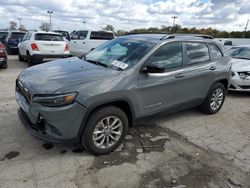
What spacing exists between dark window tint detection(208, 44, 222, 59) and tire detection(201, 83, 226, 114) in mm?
589

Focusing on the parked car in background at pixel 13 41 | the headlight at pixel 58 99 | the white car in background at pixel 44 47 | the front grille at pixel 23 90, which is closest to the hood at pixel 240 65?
the headlight at pixel 58 99

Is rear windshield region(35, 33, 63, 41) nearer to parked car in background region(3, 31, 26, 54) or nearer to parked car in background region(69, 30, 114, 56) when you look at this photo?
parked car in background region(69, 30, 114, 56)

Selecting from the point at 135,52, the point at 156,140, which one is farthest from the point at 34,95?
the point at 156,140

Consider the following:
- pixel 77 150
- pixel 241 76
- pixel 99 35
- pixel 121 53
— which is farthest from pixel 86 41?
pixel 77 150

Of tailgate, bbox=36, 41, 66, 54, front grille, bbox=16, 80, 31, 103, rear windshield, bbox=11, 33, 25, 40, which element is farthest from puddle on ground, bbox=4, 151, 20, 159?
rear windshield, bbox=11, 33, 25, 40

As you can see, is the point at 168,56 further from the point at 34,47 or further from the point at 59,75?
the point at 34,47

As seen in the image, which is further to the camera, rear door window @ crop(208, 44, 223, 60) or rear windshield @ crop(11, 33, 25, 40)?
rear windshield @ crop(11, 33, 25, 40)

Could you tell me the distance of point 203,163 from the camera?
140 inches

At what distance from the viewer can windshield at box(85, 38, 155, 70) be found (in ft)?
12.8

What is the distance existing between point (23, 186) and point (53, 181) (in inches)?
12.8

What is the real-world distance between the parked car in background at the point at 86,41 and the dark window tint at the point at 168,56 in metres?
8.51

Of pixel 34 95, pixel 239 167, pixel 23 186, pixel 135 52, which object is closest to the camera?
pixel 23 186

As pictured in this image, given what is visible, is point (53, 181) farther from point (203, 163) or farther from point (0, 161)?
point (203, 163)

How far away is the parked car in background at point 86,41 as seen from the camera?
12750 millimetres
